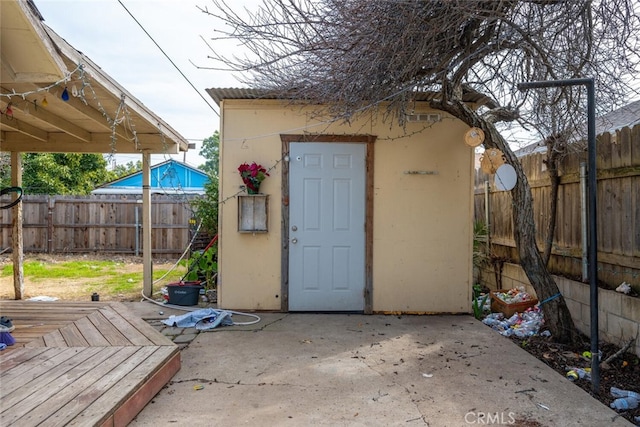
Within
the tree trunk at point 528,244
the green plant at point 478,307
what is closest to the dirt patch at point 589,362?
the tree trunk at point 528,244

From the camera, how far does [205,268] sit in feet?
20.7

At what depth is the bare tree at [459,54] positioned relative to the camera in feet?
11.3

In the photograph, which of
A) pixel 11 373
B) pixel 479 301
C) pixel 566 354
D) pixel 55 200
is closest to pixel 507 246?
pixel 479 301

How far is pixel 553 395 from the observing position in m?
3.00

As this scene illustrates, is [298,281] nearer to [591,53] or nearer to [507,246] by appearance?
[507,246]

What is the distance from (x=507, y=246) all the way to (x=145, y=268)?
17.5 feet

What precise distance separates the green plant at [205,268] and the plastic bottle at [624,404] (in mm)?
4992

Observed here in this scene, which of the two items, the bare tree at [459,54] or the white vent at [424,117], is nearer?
the bare tree at [459,54]

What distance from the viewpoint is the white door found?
17.5 ft

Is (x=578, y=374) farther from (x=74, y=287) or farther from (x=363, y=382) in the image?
(x=74, y=287)

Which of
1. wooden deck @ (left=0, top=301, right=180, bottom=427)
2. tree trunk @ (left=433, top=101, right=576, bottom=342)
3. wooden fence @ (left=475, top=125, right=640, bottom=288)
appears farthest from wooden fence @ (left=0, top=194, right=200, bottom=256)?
wooden fence @ (left=475, top=125, right=640, bottom=288)

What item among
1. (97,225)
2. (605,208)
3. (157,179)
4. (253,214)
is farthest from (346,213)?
(157,179)

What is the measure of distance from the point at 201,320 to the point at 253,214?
1.40 meters

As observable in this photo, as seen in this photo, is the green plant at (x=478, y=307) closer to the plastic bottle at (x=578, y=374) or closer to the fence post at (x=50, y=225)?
the plastic bottle at (x=578, y=374)
